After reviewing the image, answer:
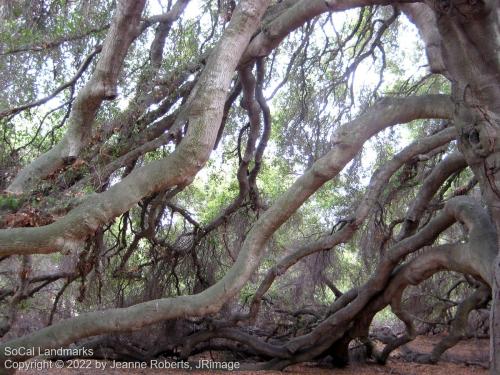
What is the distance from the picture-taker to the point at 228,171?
11070mm

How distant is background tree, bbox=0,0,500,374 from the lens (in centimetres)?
380

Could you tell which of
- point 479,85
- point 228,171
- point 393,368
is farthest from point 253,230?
point 228,171

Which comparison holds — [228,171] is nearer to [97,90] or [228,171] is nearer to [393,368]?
[393,368]

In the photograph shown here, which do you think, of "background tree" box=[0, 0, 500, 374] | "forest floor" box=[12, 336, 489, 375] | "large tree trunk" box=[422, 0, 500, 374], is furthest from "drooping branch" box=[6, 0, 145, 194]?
"forest floor" box=[12, 336, 489, 375]

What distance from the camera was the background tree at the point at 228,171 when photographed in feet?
12.5

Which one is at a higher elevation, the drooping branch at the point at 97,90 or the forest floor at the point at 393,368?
the drooping branch at the point at 97,90

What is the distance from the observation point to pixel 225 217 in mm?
8242

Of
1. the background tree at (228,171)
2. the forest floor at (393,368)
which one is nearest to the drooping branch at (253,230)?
the background tree at (228,171)

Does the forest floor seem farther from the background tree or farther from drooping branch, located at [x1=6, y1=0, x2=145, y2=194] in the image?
drooping branch, located at [x1=6, y1=0, x2=145, y2=194]

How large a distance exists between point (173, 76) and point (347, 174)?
4.67m

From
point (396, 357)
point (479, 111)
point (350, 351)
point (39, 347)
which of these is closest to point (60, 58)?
point (39, 347)

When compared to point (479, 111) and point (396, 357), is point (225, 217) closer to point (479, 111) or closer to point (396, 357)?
point (396, 357)

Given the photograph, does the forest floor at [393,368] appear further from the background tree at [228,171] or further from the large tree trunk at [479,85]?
the large tree trunk at [479,85]

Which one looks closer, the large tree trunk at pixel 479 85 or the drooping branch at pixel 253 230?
the large tree trunk at pixel 479 85
